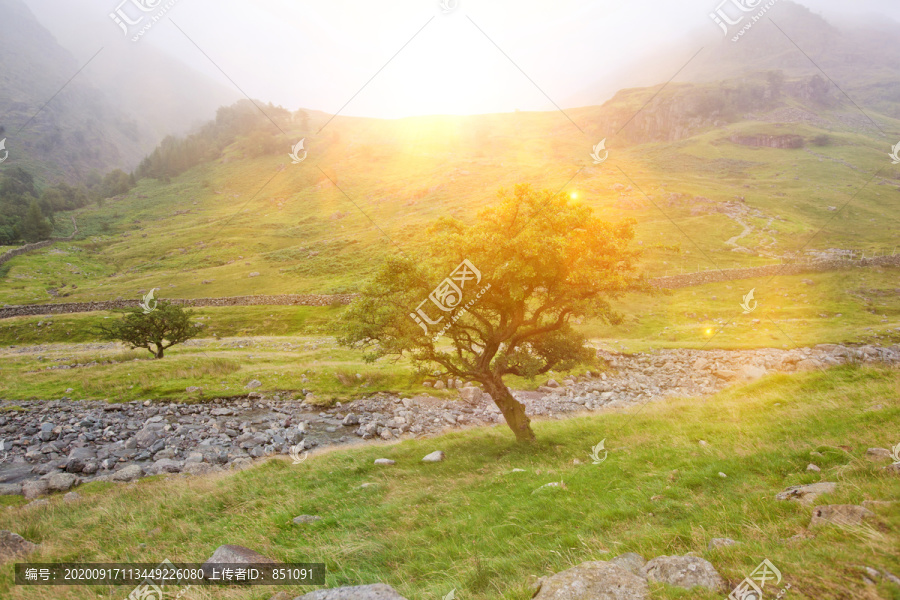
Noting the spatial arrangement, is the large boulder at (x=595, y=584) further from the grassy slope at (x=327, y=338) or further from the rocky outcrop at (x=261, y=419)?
the rocky outcrop at (x=261, y=419)

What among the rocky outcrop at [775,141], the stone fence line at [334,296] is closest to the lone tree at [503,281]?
the stone fence line at [334,296]

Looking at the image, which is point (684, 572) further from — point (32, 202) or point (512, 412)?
point (32, 202)

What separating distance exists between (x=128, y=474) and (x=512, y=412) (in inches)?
683

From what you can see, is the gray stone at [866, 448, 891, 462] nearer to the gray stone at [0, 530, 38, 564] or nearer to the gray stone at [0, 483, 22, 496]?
the gray stone at [0, 530, 38, 564]

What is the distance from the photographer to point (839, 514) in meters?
6.11

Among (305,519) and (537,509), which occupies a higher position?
(305,519)

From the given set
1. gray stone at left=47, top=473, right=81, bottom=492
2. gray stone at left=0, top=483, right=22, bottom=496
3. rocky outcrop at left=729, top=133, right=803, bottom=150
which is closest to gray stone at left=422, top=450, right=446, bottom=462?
gray stone at left=47, top=473, right=81, bottom=492

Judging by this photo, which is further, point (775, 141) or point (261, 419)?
point (775, 141)

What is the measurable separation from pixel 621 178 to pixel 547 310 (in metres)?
149

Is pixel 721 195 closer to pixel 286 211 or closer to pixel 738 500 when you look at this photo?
pixel 738 500

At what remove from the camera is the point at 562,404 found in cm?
2959

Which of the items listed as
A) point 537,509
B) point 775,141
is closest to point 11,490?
point 537,509

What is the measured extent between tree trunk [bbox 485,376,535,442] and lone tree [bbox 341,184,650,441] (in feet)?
0.15

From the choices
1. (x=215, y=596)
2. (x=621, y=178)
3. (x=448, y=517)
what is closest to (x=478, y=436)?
(x=448, y=517)
